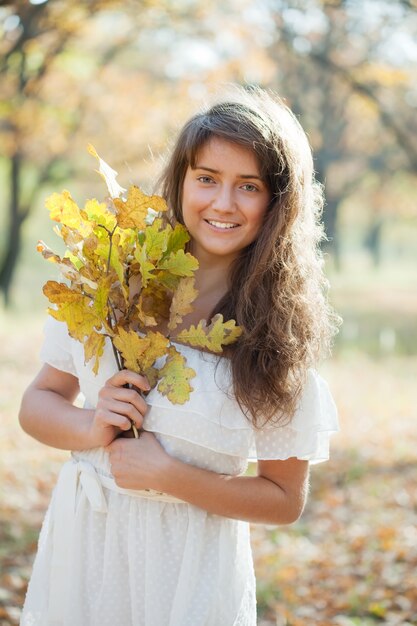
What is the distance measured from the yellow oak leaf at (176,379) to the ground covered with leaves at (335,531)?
2.35 metres

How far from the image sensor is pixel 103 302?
1.92m

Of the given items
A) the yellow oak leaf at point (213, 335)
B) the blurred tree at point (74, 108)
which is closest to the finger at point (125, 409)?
the yellow oak leaf at point (213, 335)

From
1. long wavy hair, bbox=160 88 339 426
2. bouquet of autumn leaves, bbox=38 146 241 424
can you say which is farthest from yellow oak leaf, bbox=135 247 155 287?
long wavy hair, bbox=160 88 339 426

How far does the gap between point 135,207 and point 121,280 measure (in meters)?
0.18

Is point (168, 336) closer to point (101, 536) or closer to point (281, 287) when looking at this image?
point (281, 287)

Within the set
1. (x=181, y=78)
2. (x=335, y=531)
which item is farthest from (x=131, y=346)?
(x=181, y=78)

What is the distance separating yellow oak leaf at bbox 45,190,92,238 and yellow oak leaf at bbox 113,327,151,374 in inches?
10.5

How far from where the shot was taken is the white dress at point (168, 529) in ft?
6.66

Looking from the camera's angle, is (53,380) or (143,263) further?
(53,380)

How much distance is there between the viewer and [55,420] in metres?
2.16

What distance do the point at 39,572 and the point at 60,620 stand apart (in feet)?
0.50

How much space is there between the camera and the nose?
Result: 6.74ft

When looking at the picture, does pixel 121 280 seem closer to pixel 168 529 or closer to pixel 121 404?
pixel 121 404

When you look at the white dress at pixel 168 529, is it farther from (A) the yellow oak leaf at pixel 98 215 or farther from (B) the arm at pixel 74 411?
(A) the yellow oak leaf at pixel 98 215
